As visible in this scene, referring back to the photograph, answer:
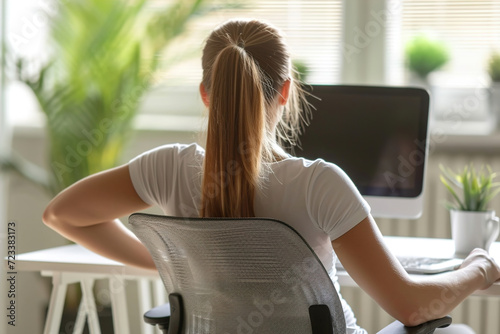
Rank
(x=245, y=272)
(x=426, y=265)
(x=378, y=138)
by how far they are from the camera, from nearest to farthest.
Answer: (x=245, y=272), (x=426, y=265), (x=378, y=138)

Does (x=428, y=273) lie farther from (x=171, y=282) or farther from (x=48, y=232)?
(x=48, y=232)

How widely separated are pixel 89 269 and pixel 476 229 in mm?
955

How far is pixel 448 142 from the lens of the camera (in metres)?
2.56

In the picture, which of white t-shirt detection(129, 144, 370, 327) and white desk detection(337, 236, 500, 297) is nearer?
white t-shirt detection(129, 144, 370, 327)

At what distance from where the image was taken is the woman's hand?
143 cm

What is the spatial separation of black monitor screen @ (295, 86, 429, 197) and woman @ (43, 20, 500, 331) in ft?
1.80

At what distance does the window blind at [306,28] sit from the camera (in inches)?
110

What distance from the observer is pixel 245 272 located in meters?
1.16

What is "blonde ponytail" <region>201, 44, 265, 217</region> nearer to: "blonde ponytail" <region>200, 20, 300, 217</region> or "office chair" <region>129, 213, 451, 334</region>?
"blonde ponytail" <region>200, 20, 300, 217</region>

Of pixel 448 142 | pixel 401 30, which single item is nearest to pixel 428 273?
pixel 448 142

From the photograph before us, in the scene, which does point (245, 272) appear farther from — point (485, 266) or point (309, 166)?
point (485, 266)

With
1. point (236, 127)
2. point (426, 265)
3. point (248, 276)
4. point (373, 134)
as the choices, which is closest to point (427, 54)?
point (373, 134)

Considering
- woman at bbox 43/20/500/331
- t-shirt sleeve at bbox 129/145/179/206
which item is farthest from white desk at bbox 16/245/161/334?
woman at bbox 43/20/500/331

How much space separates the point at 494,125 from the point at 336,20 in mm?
709
